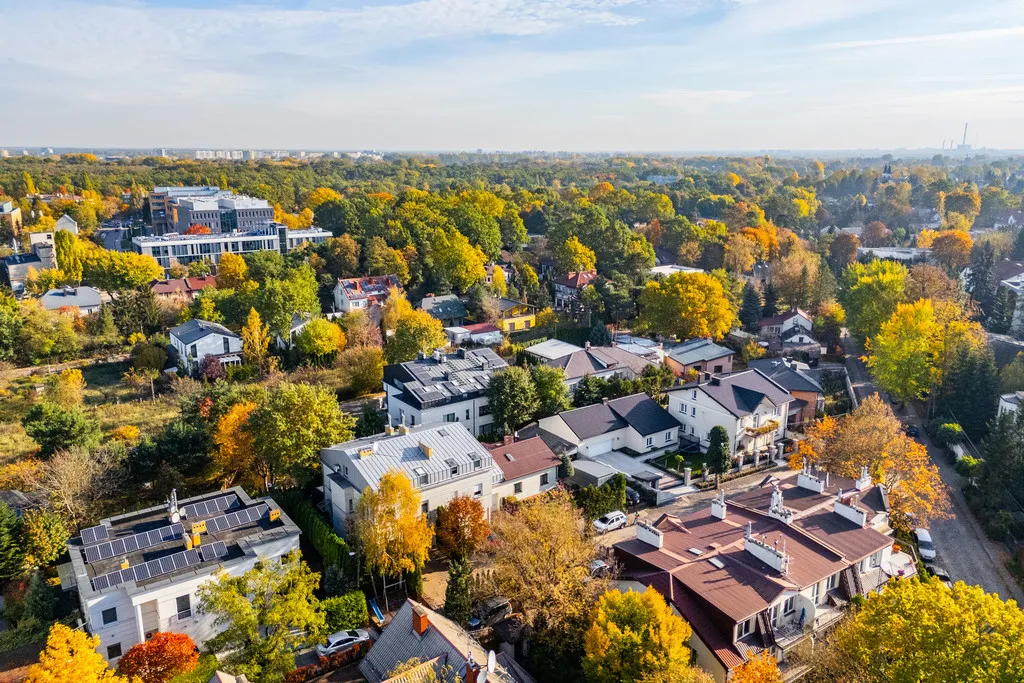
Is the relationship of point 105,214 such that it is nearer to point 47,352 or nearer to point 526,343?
point 47,352

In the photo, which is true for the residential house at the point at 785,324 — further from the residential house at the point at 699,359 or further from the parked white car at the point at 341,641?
the parked white car at the point at 341,641

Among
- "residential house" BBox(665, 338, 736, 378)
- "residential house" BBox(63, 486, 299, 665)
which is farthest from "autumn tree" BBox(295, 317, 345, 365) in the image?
"residential house" BBox(665, 338, 736, 378)

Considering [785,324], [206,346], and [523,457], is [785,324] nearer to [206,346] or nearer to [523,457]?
[523,457]

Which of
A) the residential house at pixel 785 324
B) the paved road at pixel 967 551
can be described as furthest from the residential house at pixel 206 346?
the paved road at pixel 967 551

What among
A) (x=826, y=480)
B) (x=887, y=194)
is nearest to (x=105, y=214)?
(x=826, y=480)

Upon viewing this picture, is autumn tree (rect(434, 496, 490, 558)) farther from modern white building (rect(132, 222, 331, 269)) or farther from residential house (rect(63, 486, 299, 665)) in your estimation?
modern white building (rect(132, 222, 331, 269))

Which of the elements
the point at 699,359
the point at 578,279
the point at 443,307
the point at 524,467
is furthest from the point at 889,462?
the point at 578,279
